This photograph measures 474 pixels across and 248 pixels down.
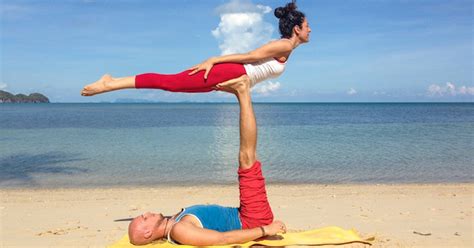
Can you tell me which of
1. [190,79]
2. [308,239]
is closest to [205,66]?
[190,79]

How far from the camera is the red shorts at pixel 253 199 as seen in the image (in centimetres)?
474

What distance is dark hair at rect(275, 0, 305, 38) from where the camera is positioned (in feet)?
16.4

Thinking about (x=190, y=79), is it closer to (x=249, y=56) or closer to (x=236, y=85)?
(x=236, y=85)

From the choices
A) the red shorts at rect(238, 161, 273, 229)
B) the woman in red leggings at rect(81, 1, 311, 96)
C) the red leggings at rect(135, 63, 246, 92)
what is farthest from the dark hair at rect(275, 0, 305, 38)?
the red shorts at rect(238, 161, 273, 229)

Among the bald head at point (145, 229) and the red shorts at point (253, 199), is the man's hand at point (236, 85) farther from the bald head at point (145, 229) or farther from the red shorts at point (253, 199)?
the bald head at point (145, 229)

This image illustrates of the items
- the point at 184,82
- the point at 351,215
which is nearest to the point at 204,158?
the point at 351,215

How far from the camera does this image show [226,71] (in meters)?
4.78

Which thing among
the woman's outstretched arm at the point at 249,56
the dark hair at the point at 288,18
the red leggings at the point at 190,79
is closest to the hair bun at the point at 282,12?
the dark hair at the point at 288,18

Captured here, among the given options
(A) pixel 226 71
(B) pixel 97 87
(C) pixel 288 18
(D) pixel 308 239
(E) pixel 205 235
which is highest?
(C) pixel 288 18

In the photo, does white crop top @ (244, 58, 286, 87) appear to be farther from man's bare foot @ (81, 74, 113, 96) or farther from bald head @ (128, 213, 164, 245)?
bald head @ (128, 213, 164, 245)

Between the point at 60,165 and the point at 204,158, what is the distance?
4068 millimetres

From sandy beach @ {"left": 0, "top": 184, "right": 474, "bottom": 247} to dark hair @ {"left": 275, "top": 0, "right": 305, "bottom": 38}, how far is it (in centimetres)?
225

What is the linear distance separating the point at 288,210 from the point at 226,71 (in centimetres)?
319

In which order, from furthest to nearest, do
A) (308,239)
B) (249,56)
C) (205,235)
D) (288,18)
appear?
1. (288,18)
2. (308,239)
3. (249,56)
4. (205,235)
